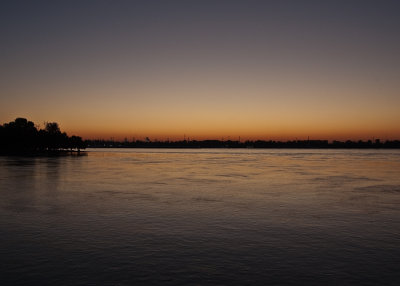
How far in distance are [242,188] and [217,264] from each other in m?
22.5

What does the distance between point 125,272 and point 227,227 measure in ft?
24.7

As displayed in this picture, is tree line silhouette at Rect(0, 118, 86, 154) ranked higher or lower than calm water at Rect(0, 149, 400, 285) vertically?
higher

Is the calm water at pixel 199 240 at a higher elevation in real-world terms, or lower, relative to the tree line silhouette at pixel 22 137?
lower

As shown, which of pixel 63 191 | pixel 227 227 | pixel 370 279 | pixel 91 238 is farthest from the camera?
pixel 63 191

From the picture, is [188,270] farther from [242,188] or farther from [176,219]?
[242,188]

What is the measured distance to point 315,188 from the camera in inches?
1364

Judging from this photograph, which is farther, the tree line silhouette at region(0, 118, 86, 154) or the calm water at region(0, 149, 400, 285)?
the tree line silhouette at region(0, 118, 86, 154)

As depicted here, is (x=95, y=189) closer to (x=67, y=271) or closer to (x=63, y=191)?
(x=63, y=191)

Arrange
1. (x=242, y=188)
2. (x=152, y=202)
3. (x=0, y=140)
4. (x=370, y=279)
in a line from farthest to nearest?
(x=0, y=140) → (x=242, y=188) → (x=152, y=202) → (x=370, y=279)

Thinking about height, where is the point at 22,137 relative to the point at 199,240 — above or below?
above

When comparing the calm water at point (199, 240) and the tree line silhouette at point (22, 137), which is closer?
the calm water at point (199, 240)

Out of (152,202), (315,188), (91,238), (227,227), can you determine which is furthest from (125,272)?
(315,188)

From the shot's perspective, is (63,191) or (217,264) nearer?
(217,264)

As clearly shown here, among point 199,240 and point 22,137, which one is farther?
point 22,137
